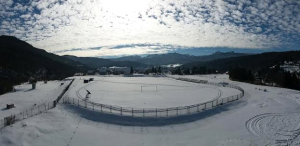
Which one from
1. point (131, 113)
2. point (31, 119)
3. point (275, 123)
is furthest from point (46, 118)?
point (275, 123)

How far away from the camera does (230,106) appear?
35.2m

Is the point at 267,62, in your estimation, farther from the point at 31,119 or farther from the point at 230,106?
the point at 31,119

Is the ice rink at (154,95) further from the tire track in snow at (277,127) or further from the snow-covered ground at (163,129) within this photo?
the tire track in snow at (277,127)

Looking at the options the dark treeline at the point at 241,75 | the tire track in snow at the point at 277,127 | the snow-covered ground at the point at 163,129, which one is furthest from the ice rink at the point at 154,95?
the dark treeline at the point at 241,75

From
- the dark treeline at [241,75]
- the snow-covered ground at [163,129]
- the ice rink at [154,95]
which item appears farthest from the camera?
the dark treeline at [241,75]

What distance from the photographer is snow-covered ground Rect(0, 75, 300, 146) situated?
69.5ft

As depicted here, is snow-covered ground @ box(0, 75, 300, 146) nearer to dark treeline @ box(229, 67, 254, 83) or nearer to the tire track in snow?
the tire track in snow

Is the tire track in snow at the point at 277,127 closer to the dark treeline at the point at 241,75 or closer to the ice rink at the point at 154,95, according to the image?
the ice rink at the point at 154,95

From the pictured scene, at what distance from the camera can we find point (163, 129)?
25234 mm

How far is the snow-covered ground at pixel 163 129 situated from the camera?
21.2 metres

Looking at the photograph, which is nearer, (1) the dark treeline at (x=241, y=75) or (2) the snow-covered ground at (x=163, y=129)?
(2) the snow-covered ground at (x=163, y=129)

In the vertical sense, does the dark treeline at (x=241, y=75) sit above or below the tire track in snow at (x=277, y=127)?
above

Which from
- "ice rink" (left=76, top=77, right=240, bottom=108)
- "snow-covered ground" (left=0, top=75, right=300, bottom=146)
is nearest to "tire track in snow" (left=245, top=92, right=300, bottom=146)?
"snow-covered ground" (left=0, top=75, right=300, bottom=146)

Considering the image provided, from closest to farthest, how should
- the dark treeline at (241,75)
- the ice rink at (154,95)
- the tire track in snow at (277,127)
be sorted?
the tire track in snow at (277,127) → the ice rink at (154,95) → the dark treeline at (241,75)
